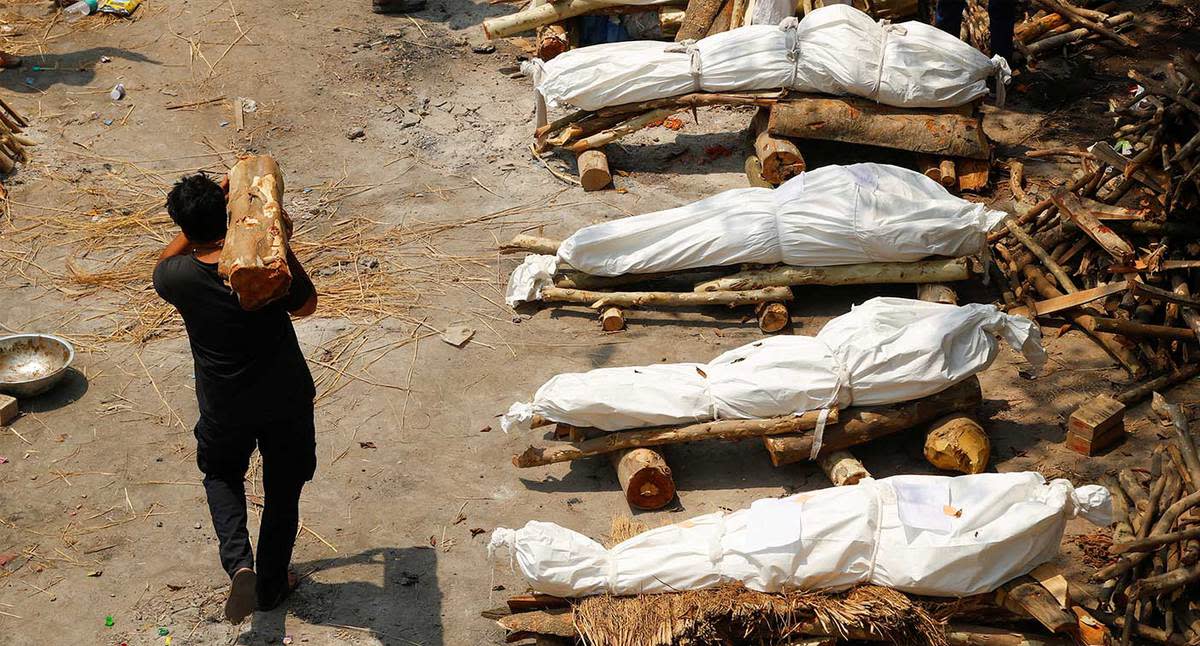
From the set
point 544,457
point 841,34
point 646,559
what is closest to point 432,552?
point 544,457

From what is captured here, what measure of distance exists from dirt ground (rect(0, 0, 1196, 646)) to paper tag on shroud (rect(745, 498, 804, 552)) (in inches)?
39.0

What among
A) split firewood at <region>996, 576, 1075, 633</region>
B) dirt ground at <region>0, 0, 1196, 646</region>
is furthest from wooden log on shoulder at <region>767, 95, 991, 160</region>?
split firewood at <region>996, 576, 1075, 633</region>

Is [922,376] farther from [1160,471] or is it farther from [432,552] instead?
[432,552]

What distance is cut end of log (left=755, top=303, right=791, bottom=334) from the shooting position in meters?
7.88

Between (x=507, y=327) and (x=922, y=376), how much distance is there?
289 cm

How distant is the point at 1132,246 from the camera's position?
7.64 m

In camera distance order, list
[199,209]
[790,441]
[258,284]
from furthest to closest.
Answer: [790,441] < [199,209] < [258,284]

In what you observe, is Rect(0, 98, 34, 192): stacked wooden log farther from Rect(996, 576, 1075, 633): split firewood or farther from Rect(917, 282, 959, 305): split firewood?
Rect(996, 576, 1075, 633): split firewood

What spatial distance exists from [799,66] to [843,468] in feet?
13.5

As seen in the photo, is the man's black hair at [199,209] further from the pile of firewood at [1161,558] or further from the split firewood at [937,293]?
the split firewood at [937,293]

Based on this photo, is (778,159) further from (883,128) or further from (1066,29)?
(1066,29)

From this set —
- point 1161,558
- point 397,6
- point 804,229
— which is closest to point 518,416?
point 804,229

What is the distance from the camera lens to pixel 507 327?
8055 mm

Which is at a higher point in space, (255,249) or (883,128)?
(255,249)
